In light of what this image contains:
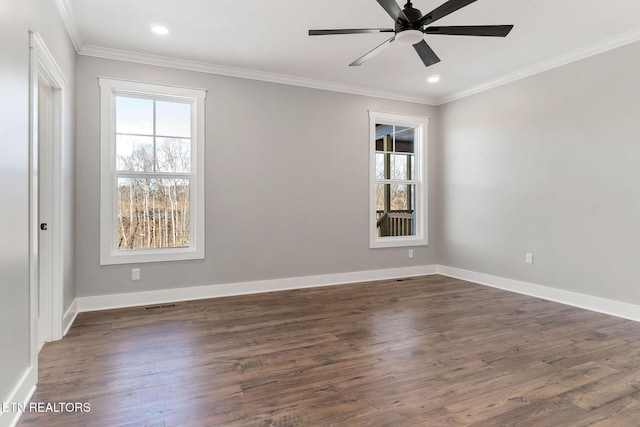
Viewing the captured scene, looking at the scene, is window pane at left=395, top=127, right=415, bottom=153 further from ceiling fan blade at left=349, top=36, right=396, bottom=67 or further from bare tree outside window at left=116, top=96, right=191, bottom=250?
bare tree outside window at left=116, top=96, right=191, bottom=250

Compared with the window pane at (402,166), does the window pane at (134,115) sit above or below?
above

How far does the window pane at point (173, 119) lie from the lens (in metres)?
4.23

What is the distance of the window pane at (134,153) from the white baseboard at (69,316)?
1.49m

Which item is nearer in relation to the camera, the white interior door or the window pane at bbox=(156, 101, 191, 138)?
the white interior door

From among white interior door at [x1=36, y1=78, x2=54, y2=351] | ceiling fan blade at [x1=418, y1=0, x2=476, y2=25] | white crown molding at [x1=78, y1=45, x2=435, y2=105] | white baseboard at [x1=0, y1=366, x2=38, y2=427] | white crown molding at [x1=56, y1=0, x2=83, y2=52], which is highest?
white crown molding at [x1=78, y1=45, x2=435, y2=105]

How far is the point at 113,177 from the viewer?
3.96 meters

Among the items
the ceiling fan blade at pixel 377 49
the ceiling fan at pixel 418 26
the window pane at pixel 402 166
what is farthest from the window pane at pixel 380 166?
the ceiling fan at pixel 418 26

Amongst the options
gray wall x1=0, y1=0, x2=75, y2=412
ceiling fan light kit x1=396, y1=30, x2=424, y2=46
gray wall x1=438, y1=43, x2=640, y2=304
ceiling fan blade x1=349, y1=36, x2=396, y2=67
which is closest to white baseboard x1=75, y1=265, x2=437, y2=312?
gray wall x1=438, y1=43, x2=640, y2=304

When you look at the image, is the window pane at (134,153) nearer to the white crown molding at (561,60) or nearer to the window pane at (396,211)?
the window pane at (396,211)

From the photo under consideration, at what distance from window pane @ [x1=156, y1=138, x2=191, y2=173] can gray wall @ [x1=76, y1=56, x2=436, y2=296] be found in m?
0.26

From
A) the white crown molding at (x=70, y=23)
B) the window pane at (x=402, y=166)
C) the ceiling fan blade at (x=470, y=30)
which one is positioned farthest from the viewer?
the window pane at (x=402, y=166)

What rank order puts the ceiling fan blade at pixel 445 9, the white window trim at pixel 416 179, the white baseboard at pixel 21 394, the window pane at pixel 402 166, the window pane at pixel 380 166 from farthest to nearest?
the window pane at pixel 402 166
the window pane at pixel 380 166
the white window trim at pixel 416 179
the ceiling fan blade at pixel 445 9
the white baseboard at pixel 21 394

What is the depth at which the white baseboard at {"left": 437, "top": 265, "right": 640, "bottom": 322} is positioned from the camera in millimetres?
3592

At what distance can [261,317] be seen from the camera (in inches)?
141
